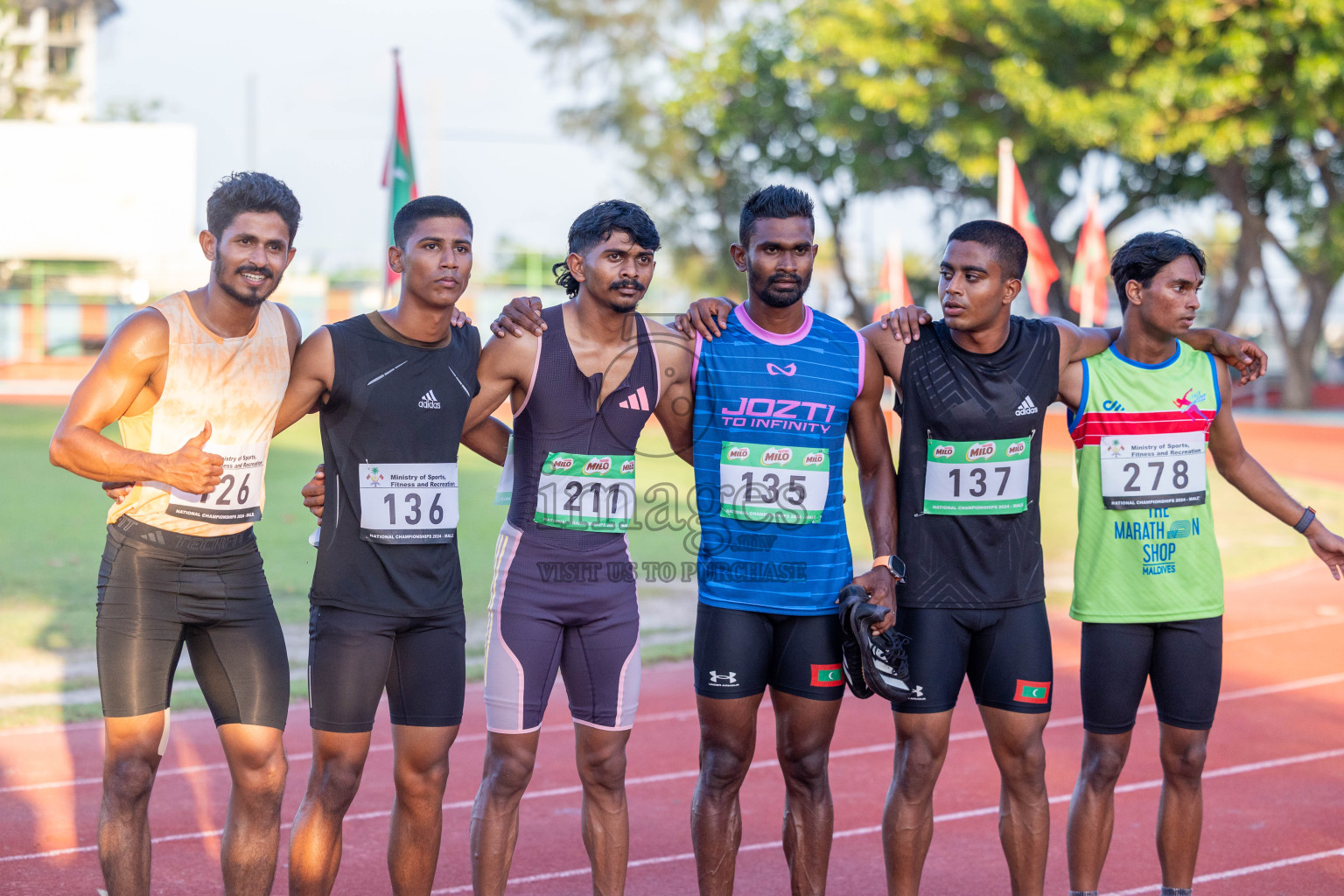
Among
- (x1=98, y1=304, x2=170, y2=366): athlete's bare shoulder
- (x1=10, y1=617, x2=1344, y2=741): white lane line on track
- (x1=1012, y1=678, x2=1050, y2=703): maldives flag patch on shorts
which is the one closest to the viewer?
(x1=98, y1=304, x2=170, y2=366): athlete's bare shoulder

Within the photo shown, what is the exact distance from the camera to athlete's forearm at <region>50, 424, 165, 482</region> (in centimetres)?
340

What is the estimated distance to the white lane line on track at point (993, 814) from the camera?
4602 mm

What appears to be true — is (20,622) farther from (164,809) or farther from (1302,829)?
(1302,829)

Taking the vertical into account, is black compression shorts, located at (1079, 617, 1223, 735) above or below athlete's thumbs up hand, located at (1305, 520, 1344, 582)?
below

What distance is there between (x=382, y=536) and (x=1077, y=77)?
2360cm

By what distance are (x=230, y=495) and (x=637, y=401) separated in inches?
48.7

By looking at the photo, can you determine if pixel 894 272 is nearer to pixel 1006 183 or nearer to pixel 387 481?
pixel 1006 183

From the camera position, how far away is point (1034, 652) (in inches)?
154

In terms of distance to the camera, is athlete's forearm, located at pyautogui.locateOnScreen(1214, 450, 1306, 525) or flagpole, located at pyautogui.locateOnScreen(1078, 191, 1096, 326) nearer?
athlete's forearm, located at pyautogui.locateOnScreen(1214, 450, 1306, 525)

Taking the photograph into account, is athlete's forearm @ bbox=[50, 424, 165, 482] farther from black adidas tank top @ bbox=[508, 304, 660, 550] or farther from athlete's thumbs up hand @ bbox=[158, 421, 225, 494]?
black adidas tank top @ bbox=[508, 304, 660, 550]

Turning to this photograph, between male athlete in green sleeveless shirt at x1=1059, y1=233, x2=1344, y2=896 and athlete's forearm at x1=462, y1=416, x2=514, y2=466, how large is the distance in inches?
74.3

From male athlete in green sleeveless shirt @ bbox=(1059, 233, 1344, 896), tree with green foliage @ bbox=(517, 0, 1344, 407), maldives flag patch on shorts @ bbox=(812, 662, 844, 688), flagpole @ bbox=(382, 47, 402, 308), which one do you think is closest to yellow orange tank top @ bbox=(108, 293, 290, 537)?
maldives flag patch on shorts @ bbox=(812, 662, 844, 688)

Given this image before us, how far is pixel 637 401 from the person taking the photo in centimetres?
390

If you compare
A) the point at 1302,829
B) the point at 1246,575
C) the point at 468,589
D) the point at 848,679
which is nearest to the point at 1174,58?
the point at 1246,575
